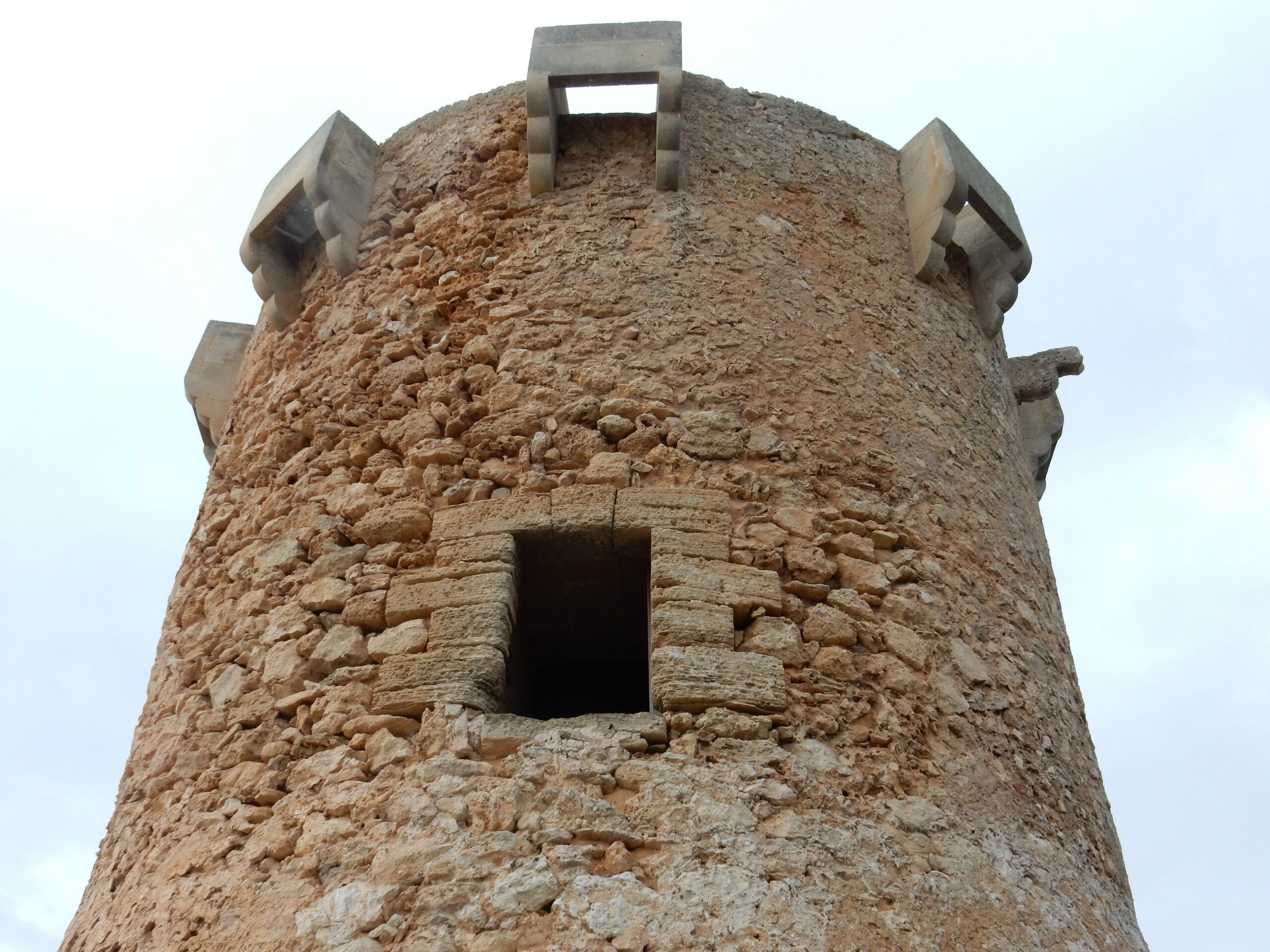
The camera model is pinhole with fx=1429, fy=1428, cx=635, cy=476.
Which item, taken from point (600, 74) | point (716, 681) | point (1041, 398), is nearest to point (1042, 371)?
point (1041, 398)

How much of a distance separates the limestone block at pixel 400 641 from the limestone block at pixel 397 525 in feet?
1.05

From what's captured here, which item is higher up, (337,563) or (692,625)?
(337,563)

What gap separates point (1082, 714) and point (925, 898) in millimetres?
1407

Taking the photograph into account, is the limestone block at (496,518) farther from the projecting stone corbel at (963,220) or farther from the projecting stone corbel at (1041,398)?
the projecting stone corbel at (1041,398)

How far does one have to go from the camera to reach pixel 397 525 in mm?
4062

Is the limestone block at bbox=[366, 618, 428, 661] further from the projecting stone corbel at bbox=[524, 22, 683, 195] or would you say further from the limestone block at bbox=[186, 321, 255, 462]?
the limestone block at bbox=[186, 321, 255, 462]

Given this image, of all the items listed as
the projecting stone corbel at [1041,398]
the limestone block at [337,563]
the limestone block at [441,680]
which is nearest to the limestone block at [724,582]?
the limestone block at [441,680]

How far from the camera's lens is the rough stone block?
3908mm

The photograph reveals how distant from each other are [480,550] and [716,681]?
0.79 m

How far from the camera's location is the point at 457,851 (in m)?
3.23

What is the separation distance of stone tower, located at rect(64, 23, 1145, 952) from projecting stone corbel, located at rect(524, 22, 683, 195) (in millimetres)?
17

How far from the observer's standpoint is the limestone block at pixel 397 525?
4.05 meters

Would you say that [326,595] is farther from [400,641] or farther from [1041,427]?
[1041,427]

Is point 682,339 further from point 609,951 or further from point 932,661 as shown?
point 609,951
